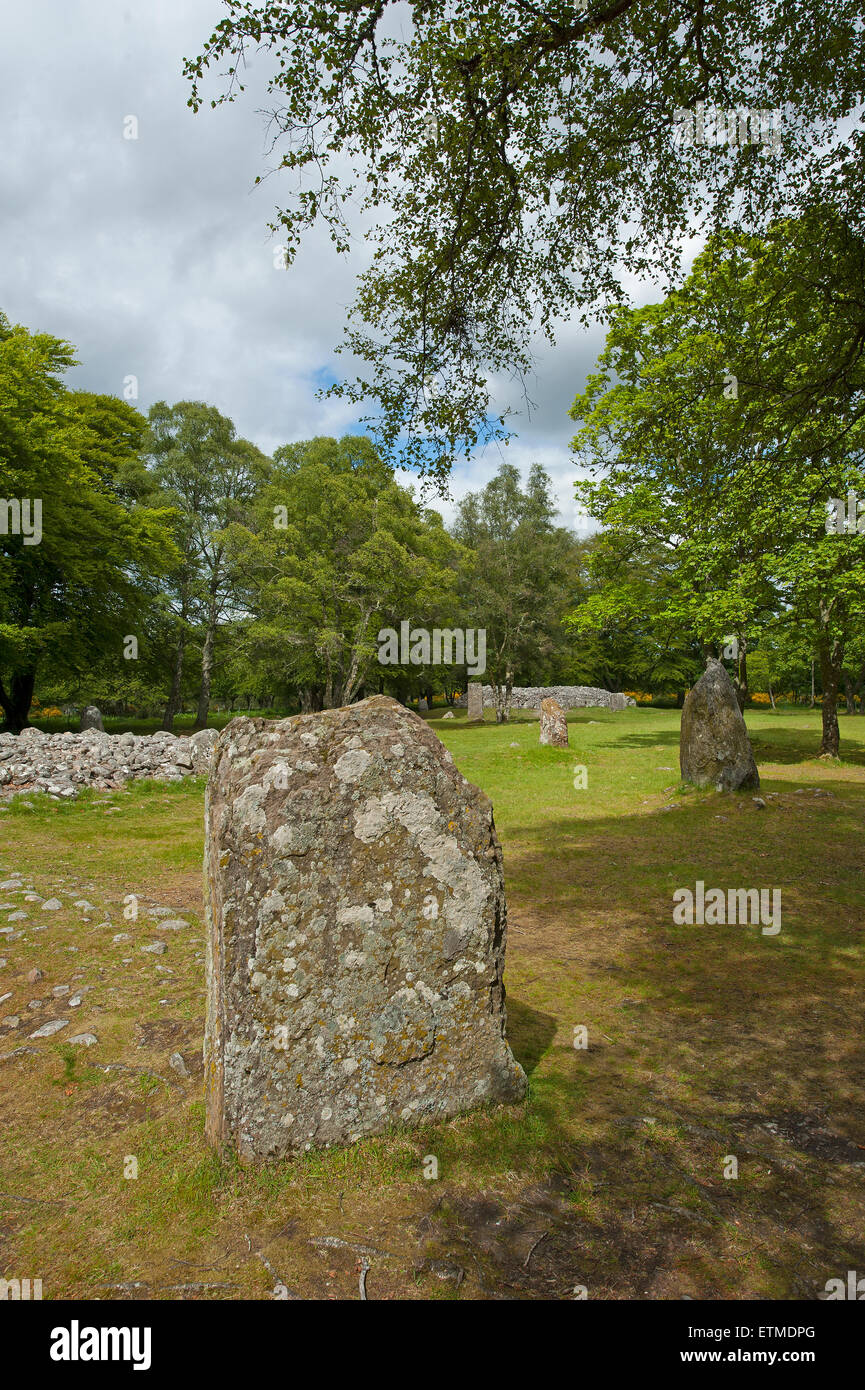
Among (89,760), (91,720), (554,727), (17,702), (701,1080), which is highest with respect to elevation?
(17,702)

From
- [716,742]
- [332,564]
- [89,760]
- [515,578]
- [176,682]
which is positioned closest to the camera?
[716,742]

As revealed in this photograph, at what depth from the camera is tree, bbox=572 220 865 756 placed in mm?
9562

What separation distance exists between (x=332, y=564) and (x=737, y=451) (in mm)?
19151

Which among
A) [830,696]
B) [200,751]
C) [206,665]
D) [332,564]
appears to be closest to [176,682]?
[206,665]

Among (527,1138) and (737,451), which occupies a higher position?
(737,451)

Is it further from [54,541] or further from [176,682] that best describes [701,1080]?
[176,682]

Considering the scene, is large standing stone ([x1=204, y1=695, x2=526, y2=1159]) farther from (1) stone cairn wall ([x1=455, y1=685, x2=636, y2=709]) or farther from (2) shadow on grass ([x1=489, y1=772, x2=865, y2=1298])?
(1) stone cairn wall ([x1=455, y1=685, x2=636, y2=709])

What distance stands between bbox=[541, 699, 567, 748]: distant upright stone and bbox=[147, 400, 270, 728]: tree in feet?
64.1

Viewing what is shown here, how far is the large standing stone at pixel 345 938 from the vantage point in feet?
11.0

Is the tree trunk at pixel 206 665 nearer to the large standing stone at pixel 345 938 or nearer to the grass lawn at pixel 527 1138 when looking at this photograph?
the grass lawn at pixel 527 1138

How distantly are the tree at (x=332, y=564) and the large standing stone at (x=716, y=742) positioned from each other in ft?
61.6

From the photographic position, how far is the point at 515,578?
128 feet

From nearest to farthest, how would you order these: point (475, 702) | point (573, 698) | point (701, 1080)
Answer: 1. point (701, 1080)
2. point (475, 702)
3. point (573, 698)
